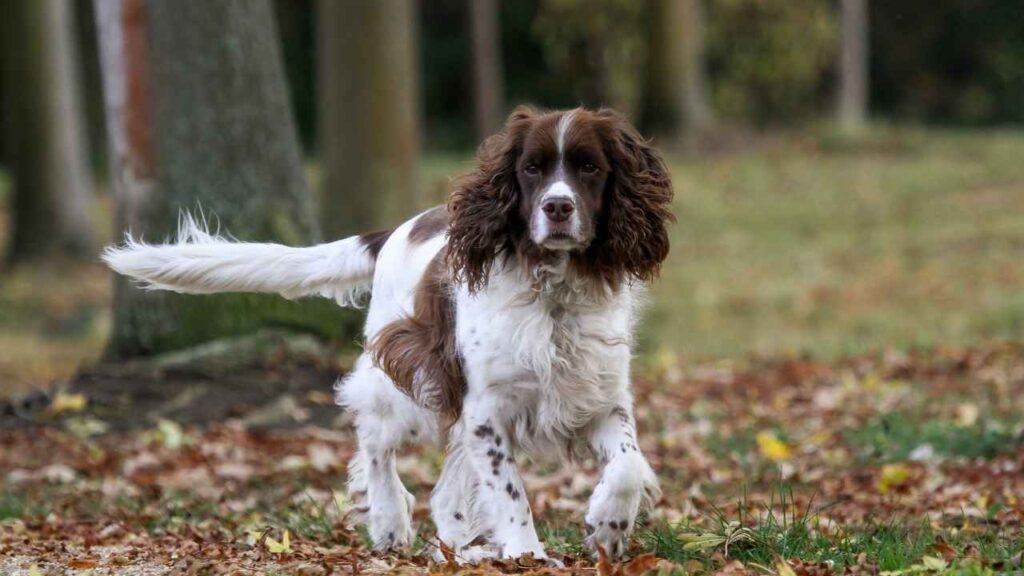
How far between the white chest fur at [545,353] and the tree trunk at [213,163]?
Result: 4.81m

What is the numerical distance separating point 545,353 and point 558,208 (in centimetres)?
51

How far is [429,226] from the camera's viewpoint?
621 cm

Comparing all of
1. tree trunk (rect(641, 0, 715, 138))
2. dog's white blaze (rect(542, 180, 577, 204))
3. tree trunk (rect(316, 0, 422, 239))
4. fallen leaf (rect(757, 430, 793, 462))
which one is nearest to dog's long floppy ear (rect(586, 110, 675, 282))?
dog's white blaze (rect(542, 180, 577, 204))

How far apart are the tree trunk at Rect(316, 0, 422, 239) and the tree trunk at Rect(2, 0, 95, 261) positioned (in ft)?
21.5

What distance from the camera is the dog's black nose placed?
17.1 feet

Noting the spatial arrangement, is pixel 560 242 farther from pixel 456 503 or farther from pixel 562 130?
pixel 456 503

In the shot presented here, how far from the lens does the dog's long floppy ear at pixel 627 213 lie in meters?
5.47

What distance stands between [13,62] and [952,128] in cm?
1791

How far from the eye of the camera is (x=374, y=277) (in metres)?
6.38

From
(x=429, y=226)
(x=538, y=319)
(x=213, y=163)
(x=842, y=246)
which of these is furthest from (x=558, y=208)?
(x=842, y=246)

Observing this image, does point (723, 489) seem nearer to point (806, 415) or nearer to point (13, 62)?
point (806, 415)

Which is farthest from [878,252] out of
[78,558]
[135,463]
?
[78,558]

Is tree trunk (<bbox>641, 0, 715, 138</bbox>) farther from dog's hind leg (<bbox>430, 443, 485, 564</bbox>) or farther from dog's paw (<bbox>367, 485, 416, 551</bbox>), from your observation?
dog's hind leg (<bbox>430, 443, 485, 564</bbox>)

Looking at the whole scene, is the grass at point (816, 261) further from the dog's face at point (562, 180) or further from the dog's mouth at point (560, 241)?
the dog's mouth at point (560, 241)
